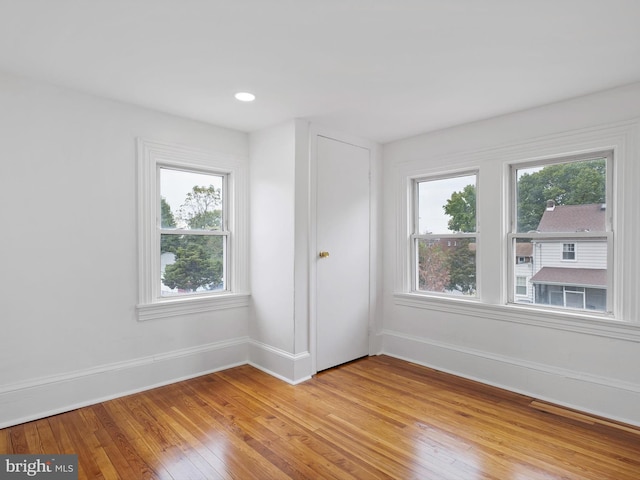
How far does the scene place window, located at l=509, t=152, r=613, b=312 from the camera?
2924 mm

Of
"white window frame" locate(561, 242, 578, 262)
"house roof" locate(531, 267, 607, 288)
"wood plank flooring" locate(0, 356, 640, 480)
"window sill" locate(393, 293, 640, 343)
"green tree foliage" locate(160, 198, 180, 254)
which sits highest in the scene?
"green tree foliage" locate(160, 198, 180, 254)

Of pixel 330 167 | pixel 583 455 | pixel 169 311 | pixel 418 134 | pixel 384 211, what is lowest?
pixel 583 455

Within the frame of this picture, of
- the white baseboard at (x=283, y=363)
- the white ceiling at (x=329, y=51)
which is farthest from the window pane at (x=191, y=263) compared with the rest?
the white ceiling at (x=329, y=51)

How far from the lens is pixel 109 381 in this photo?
301cm

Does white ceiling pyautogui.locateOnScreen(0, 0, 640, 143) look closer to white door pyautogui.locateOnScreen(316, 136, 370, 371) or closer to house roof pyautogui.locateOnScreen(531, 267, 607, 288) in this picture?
white door pyautogui.locateOnScreen(316, 136, 370, 371)

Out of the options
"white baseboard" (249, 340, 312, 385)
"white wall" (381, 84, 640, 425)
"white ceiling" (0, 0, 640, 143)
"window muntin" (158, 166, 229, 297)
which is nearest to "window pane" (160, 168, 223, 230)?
"window muntin" (158, 166, 229, 297)

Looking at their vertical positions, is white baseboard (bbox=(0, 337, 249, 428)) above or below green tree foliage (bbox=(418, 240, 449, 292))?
below

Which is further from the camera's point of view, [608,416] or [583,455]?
[608,416]

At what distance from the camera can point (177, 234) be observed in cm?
352

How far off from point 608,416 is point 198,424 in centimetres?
305

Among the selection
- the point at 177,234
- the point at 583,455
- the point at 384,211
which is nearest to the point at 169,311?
the point at 177,234

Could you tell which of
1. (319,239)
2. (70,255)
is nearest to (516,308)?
(319,239)

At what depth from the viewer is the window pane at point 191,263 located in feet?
11.4

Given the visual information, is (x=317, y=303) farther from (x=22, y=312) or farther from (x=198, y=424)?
(x=22, y=312)
